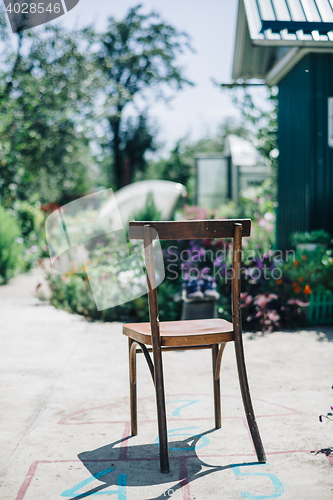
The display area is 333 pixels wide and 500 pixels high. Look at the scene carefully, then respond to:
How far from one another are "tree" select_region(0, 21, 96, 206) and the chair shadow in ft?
32.2

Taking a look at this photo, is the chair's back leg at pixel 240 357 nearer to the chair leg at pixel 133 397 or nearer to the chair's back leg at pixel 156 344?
the chair's back leg at pixel 156 344

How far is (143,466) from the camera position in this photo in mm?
2564

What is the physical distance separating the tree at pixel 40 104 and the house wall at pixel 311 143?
6.27m

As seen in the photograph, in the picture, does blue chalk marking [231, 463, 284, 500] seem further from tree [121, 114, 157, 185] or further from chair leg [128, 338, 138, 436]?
tree [121, 114, 157, 185]

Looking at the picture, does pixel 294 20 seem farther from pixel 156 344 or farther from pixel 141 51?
pixel 141 51

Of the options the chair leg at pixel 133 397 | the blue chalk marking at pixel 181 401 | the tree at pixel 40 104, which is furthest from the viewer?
the tree at pixel 40 104

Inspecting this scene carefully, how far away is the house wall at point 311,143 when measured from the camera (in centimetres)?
794

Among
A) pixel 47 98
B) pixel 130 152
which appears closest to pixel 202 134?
pixel 130 152

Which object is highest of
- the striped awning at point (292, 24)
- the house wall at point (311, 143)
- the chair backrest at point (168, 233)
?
the striped awning at point (292, 24)

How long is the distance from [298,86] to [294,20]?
1722 millimetres

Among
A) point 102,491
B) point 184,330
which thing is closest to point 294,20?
point 184,330

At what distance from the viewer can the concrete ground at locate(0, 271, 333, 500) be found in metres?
2.36

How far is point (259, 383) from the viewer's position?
3.96 meters

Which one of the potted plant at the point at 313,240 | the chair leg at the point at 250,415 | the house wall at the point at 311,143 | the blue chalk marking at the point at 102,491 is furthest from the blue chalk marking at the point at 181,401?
the house wall at the point at 311,143
